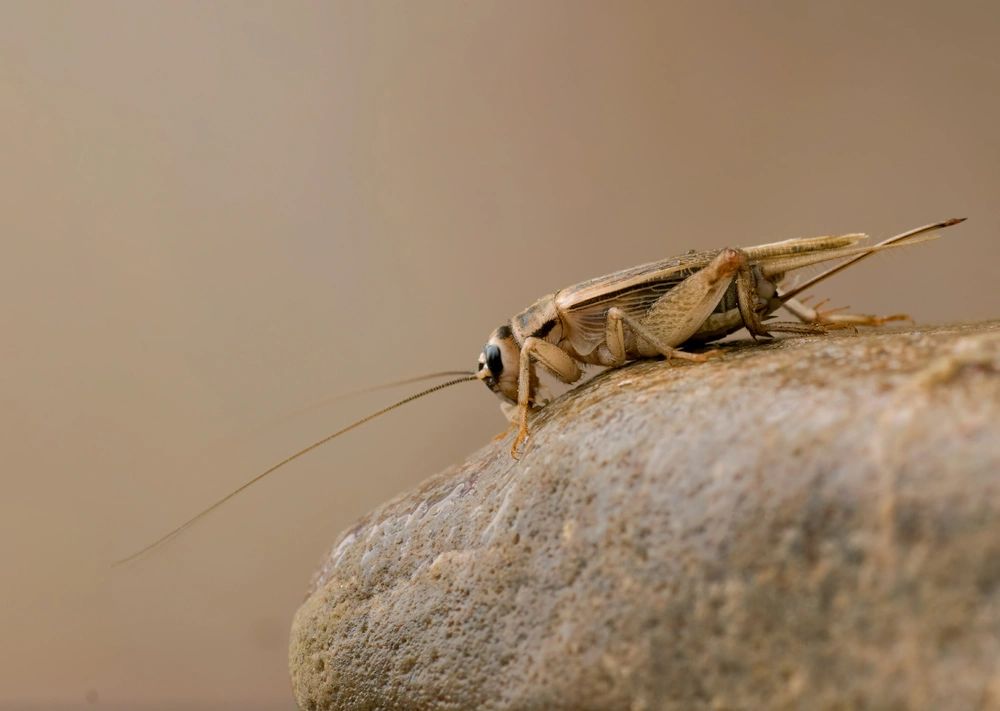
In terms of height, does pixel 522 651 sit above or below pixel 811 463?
below

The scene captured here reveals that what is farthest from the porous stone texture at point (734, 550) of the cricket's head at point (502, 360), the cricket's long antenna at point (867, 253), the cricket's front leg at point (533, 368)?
the cricket's head at point (502, 360)

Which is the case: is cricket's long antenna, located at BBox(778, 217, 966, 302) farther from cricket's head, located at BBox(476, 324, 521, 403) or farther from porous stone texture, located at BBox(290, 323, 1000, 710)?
cricket's head, located at BBox(476, 324, 521, 403)

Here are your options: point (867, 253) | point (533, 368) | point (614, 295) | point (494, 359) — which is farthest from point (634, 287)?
point (867, 253)

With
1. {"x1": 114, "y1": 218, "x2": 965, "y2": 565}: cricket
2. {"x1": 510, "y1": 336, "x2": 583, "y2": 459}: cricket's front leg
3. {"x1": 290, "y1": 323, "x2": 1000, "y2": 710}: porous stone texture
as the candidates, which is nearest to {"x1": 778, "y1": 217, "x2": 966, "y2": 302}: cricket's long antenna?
{"x1": 114, "y1": 218, "x2": 965, "y2": 565}: cricket

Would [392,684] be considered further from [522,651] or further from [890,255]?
[890,255]

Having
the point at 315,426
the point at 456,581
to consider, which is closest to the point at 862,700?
the point at 456,581

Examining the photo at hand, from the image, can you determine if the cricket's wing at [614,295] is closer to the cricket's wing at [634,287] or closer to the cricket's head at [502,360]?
the cricket's wing at [634,287]
